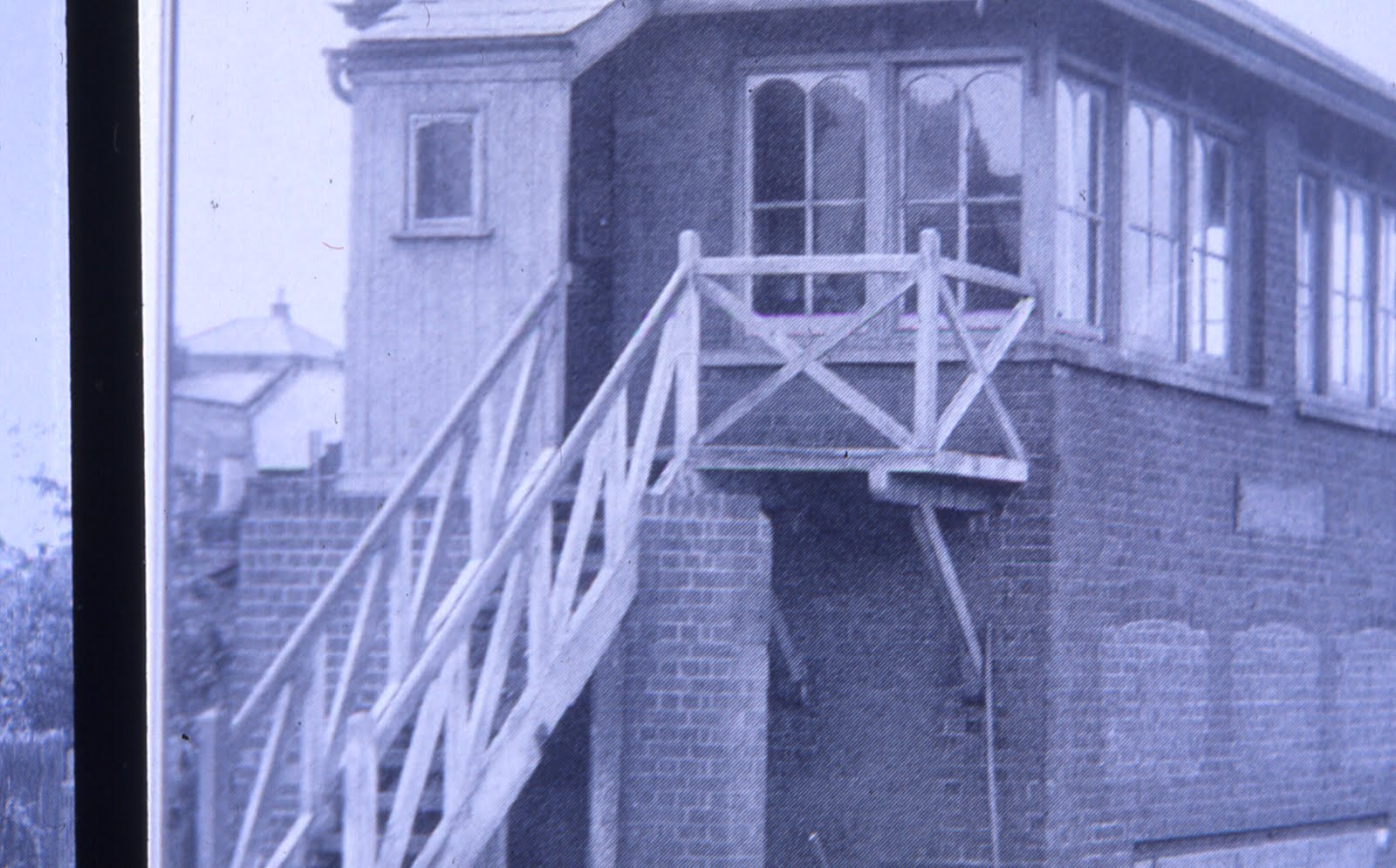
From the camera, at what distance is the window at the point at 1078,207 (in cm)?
Answer: 444

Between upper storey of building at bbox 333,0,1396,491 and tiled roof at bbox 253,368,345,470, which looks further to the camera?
upper storey of building at bbox 333,0,1396,491

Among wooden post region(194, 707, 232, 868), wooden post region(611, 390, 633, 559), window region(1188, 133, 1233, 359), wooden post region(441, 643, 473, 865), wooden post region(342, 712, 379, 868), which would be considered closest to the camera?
wooden post region(194, 707, 232, 868)

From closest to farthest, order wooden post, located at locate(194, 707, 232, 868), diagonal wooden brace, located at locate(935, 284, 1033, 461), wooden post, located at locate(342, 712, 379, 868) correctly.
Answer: wooden post, located at locate(194, 707, 232, 868) → wooden post, located at locate(342, 712, 379, 868) → diagonal wooden brace, located at locate(935, 284, 1033, 461)

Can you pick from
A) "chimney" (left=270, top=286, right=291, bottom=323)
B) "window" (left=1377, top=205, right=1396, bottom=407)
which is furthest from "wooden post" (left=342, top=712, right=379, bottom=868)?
"window" (left=1377, top=205, right=1396, bottom=407)

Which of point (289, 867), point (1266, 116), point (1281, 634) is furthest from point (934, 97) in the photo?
point (289, 867)

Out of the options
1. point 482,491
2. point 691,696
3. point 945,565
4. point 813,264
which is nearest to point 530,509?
point 482,491

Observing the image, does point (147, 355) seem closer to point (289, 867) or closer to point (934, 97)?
point (289, 867)

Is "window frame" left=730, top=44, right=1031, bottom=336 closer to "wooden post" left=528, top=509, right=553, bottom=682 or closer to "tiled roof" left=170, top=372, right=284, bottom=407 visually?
"wooden post" left=528, top=509, right=553, bottom=682

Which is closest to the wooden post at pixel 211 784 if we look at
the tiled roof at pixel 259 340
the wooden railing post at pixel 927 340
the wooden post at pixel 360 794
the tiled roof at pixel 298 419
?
the wooden post at pixel 360 794

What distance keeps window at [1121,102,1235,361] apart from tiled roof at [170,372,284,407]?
7.21 ft

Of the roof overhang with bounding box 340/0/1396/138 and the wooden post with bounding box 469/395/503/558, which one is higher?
the roof overhang with bounding box 340/0/1396/138

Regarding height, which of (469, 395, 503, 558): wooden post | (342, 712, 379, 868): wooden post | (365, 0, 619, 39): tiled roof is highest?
(365, 0, 619, 39): tiled roof

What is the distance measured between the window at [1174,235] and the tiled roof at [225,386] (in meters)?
2.20

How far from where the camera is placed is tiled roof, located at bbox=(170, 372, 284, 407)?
141 inches
